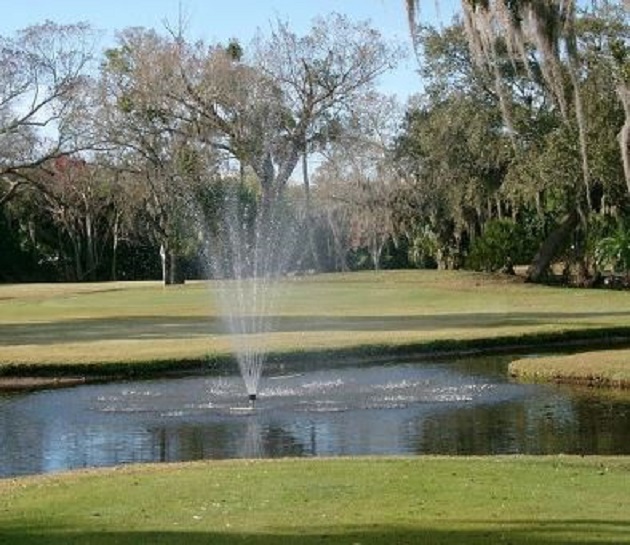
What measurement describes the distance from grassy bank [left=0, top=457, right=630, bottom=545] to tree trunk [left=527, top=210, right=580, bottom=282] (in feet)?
129

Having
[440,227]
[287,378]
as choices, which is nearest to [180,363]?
[287,378]

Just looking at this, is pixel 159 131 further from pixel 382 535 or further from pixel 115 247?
pixel 382 535

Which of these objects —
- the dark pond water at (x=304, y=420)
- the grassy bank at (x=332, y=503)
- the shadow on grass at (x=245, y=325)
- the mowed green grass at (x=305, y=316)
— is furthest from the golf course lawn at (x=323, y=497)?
the shadow on grass at (x=245, y=325)

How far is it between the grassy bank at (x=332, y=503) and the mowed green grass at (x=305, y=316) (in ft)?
46.4

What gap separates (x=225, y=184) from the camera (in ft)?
193

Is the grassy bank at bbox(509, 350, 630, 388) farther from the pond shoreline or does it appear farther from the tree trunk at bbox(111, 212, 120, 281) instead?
the tree trunk at bbox(111, 212, 120, 281)

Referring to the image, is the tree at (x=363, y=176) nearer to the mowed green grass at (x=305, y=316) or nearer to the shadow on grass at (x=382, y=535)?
the mowed green grass at (x=305, y=316)

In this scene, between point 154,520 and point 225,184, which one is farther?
point 225,184

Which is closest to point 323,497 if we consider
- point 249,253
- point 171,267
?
point 249,253

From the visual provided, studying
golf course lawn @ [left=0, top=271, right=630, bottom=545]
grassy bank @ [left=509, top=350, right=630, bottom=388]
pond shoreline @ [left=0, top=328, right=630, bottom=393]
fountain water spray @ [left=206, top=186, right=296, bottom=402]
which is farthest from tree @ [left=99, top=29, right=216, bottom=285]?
grassy bank @ [left=509, top=350, right=630, bottom=388]

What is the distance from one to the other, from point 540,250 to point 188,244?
1719cm

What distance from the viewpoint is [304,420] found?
1816cm

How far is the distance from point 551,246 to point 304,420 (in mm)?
36371

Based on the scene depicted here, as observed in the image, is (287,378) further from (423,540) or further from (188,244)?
(188,244)
